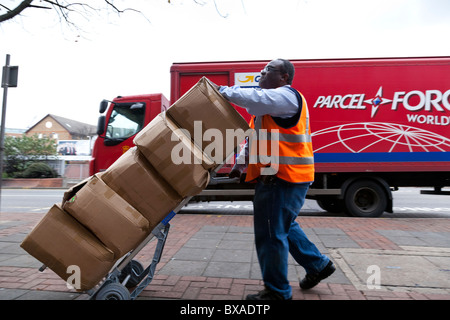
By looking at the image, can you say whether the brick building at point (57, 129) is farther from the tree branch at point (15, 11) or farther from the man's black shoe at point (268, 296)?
the man's black shoe at point (268, 296)

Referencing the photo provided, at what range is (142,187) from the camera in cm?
221

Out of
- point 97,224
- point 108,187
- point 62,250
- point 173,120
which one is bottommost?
point 62,250

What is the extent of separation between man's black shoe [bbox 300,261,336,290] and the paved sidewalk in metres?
0.07

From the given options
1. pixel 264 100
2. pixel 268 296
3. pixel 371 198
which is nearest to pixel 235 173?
pixel 264 100

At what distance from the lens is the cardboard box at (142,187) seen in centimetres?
220

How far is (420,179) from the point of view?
7.27 metres

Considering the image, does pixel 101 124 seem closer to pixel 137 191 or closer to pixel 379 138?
pixel 137 191

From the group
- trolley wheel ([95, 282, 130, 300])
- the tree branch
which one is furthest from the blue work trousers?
the tree branch

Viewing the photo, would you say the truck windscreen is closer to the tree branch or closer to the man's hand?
the tree branch

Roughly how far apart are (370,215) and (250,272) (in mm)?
4886

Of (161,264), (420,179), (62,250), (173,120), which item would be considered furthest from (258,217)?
(420,179)

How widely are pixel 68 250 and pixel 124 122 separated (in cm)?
564

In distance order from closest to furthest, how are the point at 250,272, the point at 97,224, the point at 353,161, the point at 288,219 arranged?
the point at 97,224
the point at 288,219
the point at 250,272
the point at 353,161
